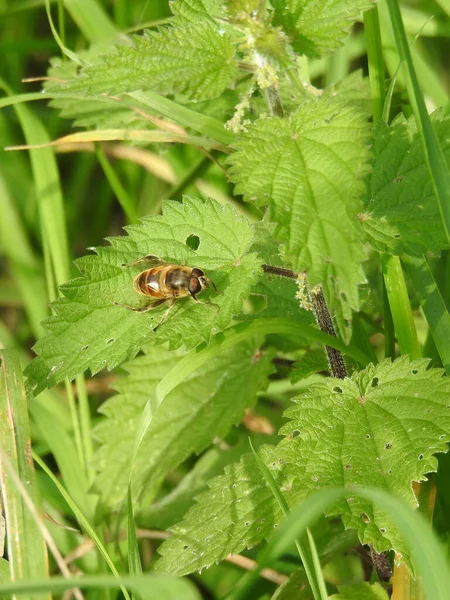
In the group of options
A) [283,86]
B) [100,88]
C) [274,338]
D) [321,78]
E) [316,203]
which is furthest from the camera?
[321,78]

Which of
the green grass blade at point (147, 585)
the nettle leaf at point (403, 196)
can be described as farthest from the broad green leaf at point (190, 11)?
the green grass blade at point (147, 585)

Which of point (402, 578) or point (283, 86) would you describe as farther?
point (283, 86)

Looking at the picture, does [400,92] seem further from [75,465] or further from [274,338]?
[75,465]

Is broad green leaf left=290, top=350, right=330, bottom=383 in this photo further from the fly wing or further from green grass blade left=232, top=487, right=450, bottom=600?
green grass blade left=232, top=487, right=450, bottom=600

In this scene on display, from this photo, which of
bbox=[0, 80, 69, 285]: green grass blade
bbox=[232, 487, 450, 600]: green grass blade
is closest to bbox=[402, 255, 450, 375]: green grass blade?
bbox=[232, 487, 450, 600]: green grass blade

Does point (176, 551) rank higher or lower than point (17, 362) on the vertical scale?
lower

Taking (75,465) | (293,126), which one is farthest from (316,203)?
(75,465)

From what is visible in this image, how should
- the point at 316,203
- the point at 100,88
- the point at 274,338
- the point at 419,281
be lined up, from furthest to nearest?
Answer: the point at 274,338
the point at 419,281
the point at 100,88
the point at 316,203
